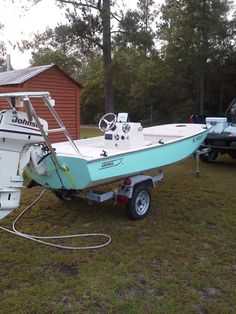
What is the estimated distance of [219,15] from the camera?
63.0ft

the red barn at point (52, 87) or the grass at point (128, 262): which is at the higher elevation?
the red barn at point (52, 87)

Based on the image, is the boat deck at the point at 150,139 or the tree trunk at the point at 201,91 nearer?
the boat deck at the point at 150,139

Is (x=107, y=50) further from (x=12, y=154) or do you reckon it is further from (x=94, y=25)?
(x=12, y=154)

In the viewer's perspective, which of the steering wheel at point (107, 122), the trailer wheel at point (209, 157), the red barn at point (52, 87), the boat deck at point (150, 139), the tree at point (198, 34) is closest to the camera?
the boat deck at point (150, 139)

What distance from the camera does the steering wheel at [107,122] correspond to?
20.6 ft

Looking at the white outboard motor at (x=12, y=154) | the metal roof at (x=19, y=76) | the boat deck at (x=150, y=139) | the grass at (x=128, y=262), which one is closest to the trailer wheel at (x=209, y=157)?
the boat deck at (x=150, y=139)

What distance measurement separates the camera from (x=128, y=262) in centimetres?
401

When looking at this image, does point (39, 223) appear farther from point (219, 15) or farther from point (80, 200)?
point (219, 15)

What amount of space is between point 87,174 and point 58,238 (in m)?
0.91

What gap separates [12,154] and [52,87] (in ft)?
30.5

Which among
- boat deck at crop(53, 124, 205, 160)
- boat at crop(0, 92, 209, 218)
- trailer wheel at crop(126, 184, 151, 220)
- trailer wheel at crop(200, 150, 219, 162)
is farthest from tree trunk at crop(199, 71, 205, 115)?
trailer wheel at crop(126, 184, 151, 220)

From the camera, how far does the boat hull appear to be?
178 inches

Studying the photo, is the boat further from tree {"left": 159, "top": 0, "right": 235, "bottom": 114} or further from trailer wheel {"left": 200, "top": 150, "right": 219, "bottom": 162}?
tree {"left": 159, "top": 0, "right": 235, "bottom": 114}

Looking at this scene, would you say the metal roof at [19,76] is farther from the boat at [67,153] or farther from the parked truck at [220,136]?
the parked truck at [220,136]
